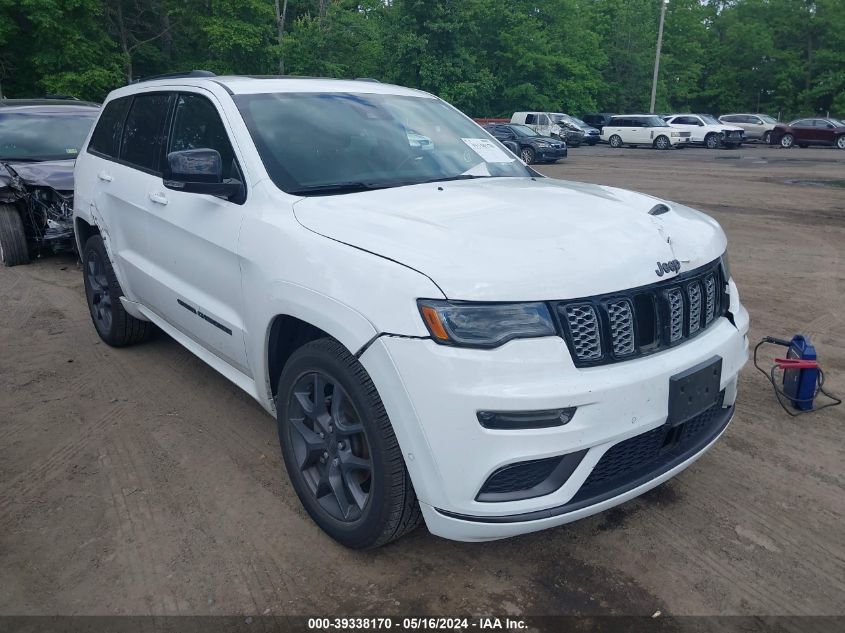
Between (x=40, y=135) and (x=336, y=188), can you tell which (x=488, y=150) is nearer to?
(x=336, y=188)

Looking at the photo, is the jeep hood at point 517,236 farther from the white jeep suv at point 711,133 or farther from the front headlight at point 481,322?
the white jeep suv at point 711,133

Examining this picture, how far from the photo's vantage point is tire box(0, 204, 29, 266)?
25.3ft

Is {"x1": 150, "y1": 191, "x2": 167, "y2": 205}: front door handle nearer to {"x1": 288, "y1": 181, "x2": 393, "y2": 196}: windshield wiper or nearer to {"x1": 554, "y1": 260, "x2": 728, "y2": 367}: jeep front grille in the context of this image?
{"x1": 288, "y1": 181, "x2": 393, "y2": 196}: windshield wiper

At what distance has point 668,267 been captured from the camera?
8.46ft

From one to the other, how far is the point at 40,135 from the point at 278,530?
24.7 ft

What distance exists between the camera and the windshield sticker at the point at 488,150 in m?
3.96

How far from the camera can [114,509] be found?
124 inches

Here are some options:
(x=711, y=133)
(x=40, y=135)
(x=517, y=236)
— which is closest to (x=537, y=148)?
(x=711, y=133)

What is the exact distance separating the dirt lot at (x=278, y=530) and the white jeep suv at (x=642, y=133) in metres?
31.6

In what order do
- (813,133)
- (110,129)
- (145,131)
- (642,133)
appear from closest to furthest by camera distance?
(145,131), (110,129), (813,133), (642,133)

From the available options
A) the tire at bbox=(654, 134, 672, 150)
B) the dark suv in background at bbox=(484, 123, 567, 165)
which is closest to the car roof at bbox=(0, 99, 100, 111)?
the dark suv in background at bbox=(484, 123, 567, 165)

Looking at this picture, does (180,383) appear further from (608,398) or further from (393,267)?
(608,398)

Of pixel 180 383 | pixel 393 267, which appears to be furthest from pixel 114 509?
pixel 393 267

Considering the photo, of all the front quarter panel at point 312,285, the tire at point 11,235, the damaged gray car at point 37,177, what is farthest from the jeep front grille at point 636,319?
the tire at point 11,235
